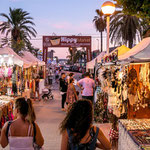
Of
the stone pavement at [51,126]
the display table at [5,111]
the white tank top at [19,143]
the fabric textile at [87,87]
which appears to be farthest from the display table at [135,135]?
the fabric textile at [87,87]

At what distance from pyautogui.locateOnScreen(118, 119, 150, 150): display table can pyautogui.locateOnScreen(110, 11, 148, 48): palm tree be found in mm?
13609

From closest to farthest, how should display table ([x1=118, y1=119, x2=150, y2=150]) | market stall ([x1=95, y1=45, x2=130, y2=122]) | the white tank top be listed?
the white tank top
display table ([x1=118, y1=119, x2=150, y2=150])
market stall ([x1=95, y1=45, x2=130, y2=122])

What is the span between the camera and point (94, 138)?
271 centimetres

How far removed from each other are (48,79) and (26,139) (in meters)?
24.8

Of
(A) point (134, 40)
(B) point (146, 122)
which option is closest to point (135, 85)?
(B) point (146, 122)

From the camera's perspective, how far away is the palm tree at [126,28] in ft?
58.5

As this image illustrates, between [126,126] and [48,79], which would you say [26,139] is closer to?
Answer: [126,126]

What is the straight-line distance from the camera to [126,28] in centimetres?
1791

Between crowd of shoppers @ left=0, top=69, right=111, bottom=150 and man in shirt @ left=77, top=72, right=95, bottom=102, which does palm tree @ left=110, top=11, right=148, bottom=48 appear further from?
crowd of shoppers @ left=0, top=69, right=111, bottom=150

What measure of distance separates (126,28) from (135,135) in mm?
14769

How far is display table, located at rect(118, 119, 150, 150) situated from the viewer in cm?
374

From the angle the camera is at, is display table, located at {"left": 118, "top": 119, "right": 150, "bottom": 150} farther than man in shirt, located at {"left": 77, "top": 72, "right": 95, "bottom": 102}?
No

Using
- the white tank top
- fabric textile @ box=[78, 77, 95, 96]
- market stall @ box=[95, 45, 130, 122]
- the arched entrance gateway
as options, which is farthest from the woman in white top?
the arched entrance gateway

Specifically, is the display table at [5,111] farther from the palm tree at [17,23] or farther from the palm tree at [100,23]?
the palm tree at [100,23]
